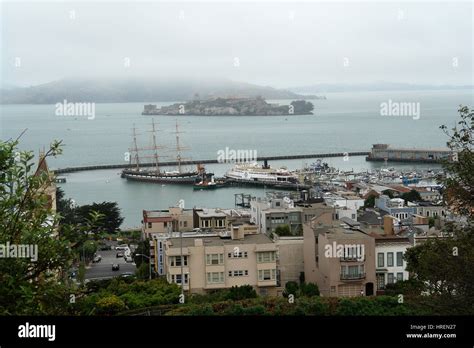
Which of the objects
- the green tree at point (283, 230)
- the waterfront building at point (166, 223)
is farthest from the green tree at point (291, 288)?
the waterfront building at point (166, 223)

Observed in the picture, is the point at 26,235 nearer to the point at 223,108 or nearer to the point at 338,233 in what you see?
the point at 338,233

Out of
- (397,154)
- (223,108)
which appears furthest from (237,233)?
(223,108)

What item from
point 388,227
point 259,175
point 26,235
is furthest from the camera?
point 259,175

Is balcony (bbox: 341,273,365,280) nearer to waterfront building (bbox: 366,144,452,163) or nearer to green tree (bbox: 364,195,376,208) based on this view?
green tree (bbox: 364,195,376,208)

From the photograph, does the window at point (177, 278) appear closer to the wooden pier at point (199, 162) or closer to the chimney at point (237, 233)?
the chimney at point (237, 233)

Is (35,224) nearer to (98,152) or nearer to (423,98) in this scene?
(98,152)

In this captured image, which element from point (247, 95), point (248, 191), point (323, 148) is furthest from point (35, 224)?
point (247, 95)
